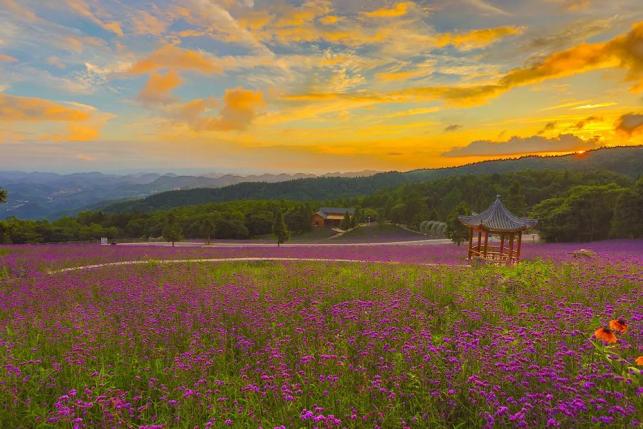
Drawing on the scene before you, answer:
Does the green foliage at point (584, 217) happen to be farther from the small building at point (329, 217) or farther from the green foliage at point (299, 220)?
the small building at point (329, 217)

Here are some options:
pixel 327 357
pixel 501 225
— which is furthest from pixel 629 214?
pixel 327 357

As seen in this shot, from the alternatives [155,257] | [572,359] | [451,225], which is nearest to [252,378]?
[572,359]

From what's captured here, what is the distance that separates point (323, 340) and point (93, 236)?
71868 mm

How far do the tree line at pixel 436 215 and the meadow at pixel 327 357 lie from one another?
18.7 meters

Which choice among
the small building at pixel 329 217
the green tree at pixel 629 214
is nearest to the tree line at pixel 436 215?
the green tree at pixel 629 214

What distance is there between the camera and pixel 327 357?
461cm

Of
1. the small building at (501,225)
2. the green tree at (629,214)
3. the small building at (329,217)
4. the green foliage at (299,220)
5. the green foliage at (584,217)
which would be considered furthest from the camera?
the small building at (329,217)

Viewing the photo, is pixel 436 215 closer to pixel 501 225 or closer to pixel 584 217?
pixel 584 217

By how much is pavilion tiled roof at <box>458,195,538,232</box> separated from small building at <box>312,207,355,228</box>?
69.8 metres

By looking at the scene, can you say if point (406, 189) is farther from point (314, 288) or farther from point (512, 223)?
point (314, 288)

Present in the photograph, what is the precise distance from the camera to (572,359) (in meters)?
4.45

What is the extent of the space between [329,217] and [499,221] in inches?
2993

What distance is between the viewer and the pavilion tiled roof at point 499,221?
67.5ft

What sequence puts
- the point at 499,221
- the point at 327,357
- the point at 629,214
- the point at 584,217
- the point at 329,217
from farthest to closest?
the point at 329,217 < the point at 584,217 < the point at 629,214 < the point at 499,221 < the point at 327,357
